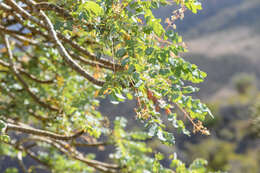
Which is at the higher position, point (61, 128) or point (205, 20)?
point (205, 20)

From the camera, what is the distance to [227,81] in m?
18.9

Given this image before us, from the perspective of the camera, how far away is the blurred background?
1175 cm

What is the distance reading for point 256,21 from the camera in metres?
22.4

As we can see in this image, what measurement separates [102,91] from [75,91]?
5.25 ft

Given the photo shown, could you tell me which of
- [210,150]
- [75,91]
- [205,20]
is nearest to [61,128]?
[75,91]

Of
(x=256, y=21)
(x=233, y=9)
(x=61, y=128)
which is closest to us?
(x=61, y=128)

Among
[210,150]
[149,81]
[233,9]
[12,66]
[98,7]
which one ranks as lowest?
[149,81]

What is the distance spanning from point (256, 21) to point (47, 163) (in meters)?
21.6

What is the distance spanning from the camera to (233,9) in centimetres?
2411

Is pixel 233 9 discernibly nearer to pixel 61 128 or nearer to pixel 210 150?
pixel 210 150

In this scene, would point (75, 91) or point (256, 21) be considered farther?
point (256, 21)

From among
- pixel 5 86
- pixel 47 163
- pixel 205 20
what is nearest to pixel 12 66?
pixel 5 86

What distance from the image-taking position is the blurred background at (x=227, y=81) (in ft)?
38.5

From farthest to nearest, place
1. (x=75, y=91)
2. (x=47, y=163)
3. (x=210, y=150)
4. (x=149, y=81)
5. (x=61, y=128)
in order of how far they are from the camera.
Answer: (x=210, y=150) → (x=47, y=163) → (x=75, y=91) → (x=61, y=128) → (x=149, y=81)
